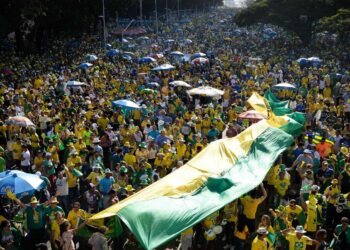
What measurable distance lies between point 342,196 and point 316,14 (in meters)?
35.3

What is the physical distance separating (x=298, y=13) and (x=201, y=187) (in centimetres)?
3666

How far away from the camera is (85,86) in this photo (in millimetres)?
24844

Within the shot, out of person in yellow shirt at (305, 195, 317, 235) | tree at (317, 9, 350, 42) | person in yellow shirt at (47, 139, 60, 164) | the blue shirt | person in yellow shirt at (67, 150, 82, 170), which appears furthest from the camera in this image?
tree at (317, 9, 350, 42)

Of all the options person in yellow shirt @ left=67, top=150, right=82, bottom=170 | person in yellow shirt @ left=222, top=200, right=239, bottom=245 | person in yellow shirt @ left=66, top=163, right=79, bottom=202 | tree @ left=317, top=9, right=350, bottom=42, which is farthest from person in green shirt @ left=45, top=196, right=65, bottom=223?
tree @ left=317, top=9, right=350, bottom=42

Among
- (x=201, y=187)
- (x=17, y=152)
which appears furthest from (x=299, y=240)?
(x=17, y=152)

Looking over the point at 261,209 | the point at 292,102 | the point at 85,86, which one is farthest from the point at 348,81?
the point at 261,209

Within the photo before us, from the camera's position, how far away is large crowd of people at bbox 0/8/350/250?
392 inches

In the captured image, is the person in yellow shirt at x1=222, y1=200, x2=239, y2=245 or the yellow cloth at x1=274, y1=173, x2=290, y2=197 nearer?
the person in yellow shirt at x1=222, y1=200, x2=239, y2=245

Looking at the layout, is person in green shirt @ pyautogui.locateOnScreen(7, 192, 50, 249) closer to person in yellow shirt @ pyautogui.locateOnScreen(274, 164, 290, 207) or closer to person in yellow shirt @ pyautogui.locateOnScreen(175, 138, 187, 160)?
person in yellow shirt @ pyautogui.locateOnScreen(175, 138, 187, 160)

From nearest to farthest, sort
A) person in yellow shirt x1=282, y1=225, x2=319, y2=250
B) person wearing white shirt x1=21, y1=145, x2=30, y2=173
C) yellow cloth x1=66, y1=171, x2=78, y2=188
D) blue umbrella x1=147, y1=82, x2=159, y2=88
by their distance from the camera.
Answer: person in yellow shirt x1=282, y1=225, x2=319, y2=250
yellow cloth x1=66, y1=171, x2=78, y2=188
person wearing white shirt x1=21, y1=145, x2=30, y2=173
blue umbrella x1=147, y1=82, x2=159, y2=88

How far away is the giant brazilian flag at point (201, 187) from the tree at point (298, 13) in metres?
31.0

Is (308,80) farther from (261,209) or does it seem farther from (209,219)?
(209,219)

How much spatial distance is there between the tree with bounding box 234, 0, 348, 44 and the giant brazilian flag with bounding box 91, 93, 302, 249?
3096 centimetres

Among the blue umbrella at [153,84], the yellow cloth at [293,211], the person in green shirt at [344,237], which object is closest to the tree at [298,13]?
the blue umbrella at [153,84]
